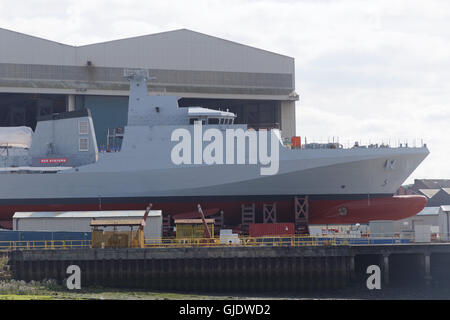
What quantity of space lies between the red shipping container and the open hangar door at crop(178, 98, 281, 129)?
1890cm

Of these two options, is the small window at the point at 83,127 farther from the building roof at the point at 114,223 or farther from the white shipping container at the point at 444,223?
the white shipping container at the point at 444,223

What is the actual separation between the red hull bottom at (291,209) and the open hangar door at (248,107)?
49.8ft

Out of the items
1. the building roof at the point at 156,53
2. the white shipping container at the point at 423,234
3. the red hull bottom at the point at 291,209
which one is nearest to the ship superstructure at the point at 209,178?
the red hull bottom at the point at 291,209

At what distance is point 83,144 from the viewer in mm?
43906

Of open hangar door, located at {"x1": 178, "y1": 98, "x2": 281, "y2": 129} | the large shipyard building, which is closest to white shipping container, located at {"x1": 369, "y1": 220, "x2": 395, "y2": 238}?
the large shipyard building

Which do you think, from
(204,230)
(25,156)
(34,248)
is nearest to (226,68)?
(25,156)

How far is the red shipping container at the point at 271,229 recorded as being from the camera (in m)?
38.1

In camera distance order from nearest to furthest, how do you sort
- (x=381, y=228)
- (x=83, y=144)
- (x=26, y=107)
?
1. (x=381, y=228)
2. (x=83, y=144)
3. (x=26, y=107)

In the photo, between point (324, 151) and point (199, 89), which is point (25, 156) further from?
point (324, 151)

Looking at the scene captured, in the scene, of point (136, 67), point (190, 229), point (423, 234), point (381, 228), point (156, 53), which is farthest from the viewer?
point (156, 53)

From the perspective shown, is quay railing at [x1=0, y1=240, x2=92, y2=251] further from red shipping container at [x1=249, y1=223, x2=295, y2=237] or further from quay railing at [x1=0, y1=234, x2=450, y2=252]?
red shipping container at [x1=249, y1=223, x2=295, y2=237]

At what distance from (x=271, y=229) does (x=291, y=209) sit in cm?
445

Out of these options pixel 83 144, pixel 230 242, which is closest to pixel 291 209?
pixel 230 242

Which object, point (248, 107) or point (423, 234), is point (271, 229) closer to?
point (423, 234)
